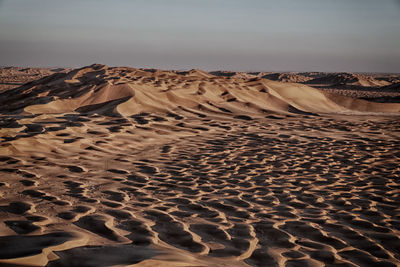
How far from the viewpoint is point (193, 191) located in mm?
3494

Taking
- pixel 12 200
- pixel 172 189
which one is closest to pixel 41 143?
pixel 12 200

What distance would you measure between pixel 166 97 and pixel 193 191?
667cm

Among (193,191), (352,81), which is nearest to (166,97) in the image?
(193,191)

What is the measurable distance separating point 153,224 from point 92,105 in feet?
22.5

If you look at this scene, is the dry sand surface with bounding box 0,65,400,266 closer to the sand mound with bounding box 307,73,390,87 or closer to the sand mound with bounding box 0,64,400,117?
the sand mound with bounding box 0,64,400,117

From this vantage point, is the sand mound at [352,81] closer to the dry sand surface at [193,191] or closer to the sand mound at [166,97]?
the sand mound at [166,97]

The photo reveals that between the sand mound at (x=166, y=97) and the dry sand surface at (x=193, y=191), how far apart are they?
1.72 ft

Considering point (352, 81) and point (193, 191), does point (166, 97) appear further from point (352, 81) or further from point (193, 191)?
point (352, 81)

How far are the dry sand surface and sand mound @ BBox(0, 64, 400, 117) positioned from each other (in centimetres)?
52

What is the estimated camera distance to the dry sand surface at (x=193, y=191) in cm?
218

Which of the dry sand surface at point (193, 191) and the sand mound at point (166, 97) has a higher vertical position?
the sand mound at point (166, 97)

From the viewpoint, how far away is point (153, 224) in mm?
2607

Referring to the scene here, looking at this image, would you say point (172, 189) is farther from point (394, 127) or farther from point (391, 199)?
point (394, 127)

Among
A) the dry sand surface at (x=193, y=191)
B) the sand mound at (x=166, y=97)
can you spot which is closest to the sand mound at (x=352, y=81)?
the sand mound at (x=166, y=97)
